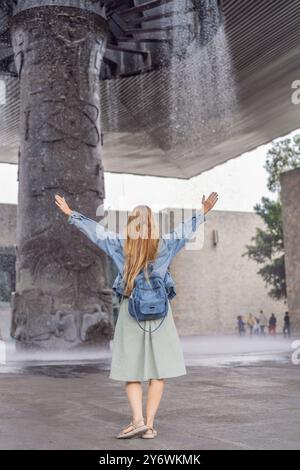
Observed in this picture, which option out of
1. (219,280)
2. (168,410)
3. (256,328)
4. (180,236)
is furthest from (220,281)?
(180,236)

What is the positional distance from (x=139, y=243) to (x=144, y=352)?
1.99 ft

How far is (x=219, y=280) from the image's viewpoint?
107 feet

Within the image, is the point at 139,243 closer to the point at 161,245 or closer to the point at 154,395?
the point at 161,245

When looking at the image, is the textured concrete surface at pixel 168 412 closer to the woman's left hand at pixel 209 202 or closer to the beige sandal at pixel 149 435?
the beige sandal at pixel 149 435

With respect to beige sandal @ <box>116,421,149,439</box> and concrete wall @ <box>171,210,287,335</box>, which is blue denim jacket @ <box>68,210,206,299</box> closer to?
beige sandal @ <box>116,421,149,439</box>

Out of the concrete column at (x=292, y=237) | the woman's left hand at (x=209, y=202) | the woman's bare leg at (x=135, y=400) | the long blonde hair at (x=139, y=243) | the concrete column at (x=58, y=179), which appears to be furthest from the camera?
the concrete column at (x=292, y=237)

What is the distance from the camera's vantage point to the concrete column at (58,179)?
10367 mm

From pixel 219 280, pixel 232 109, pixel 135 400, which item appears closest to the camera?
pixel 135 400

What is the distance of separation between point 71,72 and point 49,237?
2.81m

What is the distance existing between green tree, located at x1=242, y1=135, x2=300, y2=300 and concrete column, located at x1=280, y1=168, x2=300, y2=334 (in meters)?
8.29

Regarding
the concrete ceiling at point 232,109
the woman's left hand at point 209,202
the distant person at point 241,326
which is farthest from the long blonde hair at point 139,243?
the distant person at point 241,326

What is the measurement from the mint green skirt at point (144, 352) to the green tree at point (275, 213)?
2747cm

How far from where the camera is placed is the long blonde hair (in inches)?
143

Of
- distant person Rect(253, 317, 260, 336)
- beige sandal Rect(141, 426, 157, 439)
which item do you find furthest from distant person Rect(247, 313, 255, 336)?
beige sandal Rect(141, 426, 157, 439)
